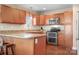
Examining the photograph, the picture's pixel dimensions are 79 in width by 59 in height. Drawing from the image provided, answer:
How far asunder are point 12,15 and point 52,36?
0.69 meters

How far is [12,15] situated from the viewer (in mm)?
1537

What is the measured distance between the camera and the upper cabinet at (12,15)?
145 centimetres

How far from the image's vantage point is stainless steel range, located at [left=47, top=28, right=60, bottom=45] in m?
1.69

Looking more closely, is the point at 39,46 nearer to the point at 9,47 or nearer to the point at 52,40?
the point at 52,40

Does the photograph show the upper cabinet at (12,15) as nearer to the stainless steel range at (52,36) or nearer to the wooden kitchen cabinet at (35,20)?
the wooden kitchen cabinet at (35,20)

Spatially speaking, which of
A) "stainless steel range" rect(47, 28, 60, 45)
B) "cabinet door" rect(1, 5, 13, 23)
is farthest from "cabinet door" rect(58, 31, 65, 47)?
"cabinet door" rect(1, 5, 13, 23)

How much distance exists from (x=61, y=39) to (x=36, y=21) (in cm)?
48

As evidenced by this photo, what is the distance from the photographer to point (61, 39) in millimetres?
1699

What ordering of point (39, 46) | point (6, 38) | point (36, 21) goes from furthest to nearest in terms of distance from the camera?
point (39, 46) < point (36, 21) < point (6, 38)

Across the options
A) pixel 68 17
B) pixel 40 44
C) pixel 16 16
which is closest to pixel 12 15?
pixel 16 16

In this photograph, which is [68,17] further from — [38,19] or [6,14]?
[6,14]
